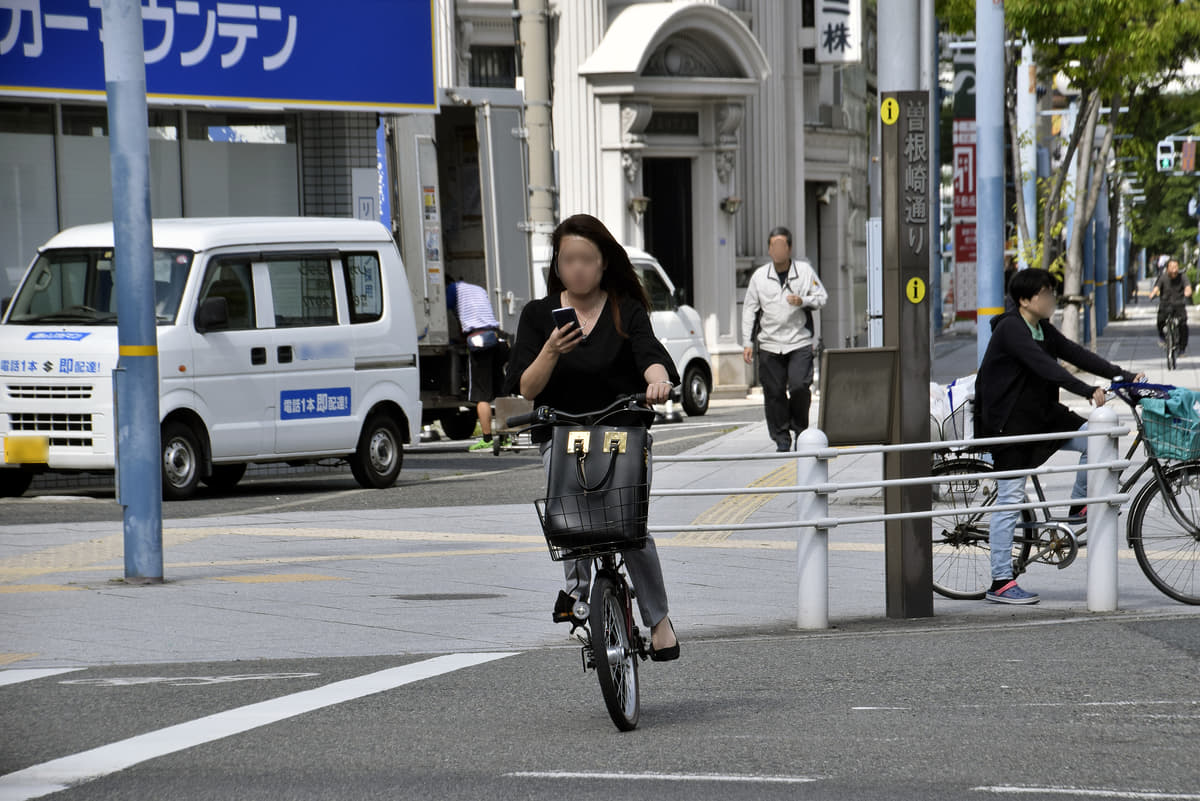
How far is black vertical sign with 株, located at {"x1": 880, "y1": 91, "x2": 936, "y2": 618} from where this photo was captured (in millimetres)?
8688

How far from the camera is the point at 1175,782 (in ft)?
17.3

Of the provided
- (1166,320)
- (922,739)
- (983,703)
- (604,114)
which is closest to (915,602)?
(983,703)

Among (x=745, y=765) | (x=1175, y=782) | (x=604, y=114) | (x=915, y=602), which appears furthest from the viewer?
(x=604, y=114)

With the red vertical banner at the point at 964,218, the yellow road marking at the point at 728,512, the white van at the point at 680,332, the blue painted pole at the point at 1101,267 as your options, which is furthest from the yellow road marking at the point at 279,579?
the blue painted pole at the point at 1101,267

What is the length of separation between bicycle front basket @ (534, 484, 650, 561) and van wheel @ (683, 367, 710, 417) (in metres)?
17.1

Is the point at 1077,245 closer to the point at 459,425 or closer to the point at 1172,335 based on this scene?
the point at 1172,335

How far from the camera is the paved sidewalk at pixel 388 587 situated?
8.43 metres

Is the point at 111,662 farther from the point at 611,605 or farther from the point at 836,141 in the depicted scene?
the point at 836,141

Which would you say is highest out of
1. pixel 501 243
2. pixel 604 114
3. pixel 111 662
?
pixel 604 114

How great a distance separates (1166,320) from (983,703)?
967 inches

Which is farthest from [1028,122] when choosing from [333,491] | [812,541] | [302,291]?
[812,541]

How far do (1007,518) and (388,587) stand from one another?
10.8ft

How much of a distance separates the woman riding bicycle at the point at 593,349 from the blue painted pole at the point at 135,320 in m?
3.99

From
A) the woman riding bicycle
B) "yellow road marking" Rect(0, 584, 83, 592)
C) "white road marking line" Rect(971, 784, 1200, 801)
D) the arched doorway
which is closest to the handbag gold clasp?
the woman riding bicycle
